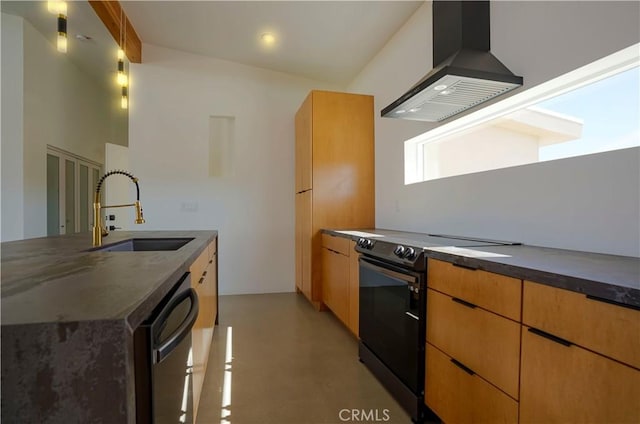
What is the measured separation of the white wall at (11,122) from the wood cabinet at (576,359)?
17.2 feet

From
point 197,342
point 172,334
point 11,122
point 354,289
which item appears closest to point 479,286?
point 172,334

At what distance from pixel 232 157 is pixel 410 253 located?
3.34m

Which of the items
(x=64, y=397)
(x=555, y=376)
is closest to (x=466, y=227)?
(x=555, y=376)

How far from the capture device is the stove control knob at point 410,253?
5.72 feet

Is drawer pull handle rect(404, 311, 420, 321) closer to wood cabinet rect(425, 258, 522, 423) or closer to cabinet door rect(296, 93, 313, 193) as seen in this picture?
wood cabinet rect(425, 258, 522, 423)

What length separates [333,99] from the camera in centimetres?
364

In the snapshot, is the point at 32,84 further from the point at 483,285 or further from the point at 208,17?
the point at 483,285

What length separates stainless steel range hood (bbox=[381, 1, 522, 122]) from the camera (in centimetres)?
178

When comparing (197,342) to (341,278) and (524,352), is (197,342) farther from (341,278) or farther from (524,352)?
(341,278)

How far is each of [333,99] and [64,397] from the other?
3.50 m

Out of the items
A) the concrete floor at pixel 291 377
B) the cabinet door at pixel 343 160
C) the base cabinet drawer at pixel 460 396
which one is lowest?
the concrete floor at pixel 291 377

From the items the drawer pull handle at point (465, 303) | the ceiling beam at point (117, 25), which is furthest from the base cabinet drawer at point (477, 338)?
the ceiling beam at point (117, 25)

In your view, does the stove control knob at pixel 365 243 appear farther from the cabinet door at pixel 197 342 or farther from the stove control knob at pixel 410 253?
the cabinet door at pixel 197 342

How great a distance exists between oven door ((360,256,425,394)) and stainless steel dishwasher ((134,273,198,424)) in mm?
1130
